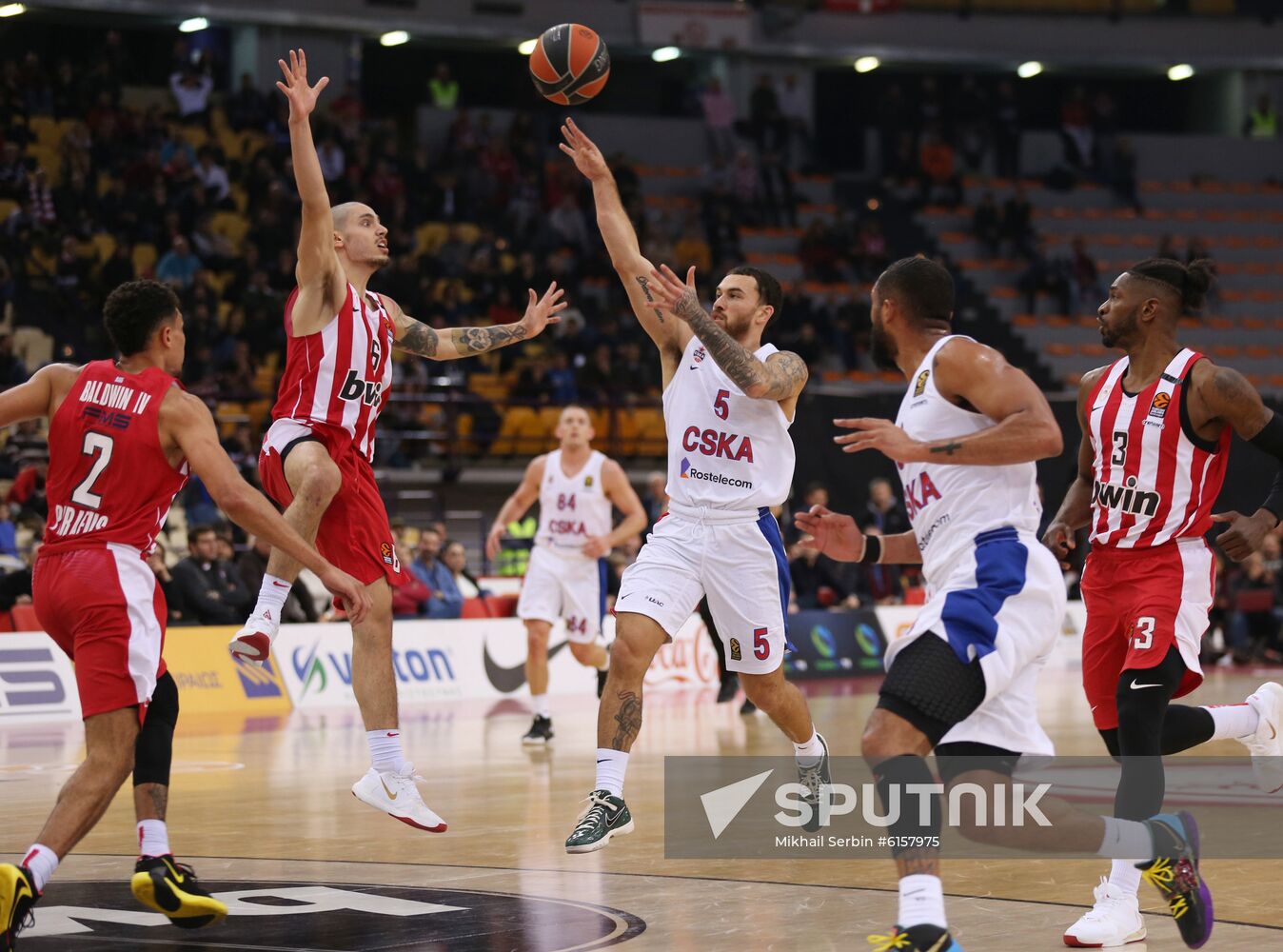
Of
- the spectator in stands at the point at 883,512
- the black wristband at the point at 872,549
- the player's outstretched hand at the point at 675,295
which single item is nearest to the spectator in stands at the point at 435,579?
the spectator in stands at the point at 883,512

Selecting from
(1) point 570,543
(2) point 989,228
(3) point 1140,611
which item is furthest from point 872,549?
(2) point 989,228

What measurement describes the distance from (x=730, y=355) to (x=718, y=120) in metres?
23.9

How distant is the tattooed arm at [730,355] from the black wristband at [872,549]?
4.04 ft

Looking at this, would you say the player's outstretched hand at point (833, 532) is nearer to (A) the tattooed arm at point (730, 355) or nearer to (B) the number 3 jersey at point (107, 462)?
(A) the tattooed arm at point (730, 355)

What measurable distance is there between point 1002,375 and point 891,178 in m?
27.1

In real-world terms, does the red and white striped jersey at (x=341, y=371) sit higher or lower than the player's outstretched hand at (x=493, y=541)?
higher

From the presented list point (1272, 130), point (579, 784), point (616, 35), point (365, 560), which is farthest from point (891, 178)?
point (365, 560)

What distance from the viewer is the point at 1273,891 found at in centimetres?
616

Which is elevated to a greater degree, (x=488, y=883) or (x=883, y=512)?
(x=883, y=512)

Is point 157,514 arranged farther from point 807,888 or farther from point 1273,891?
point 1273,891

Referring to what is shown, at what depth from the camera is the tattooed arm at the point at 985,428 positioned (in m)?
4.92

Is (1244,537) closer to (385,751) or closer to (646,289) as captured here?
(646,289)

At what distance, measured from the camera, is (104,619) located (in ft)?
18.1

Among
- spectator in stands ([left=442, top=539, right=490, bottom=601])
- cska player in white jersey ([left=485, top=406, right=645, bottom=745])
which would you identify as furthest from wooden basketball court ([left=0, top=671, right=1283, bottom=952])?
spectator in stands ([left=442, top=539, right=490, bottom=601])
